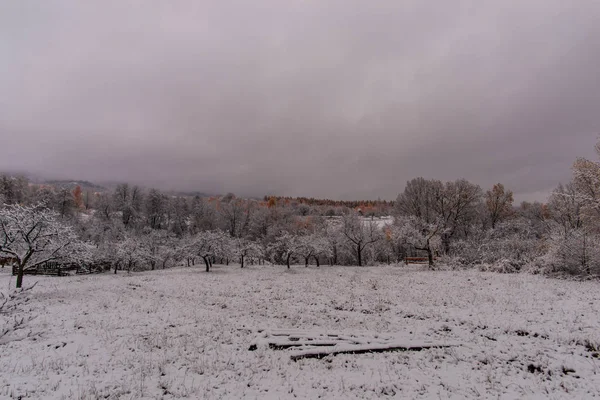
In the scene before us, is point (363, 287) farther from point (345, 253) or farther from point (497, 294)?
point (345, 253)

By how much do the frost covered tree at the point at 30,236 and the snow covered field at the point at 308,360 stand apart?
164 inches

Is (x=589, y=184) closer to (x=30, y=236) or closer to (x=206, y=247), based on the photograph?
(x=206, y=247)

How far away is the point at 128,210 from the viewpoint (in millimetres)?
76812

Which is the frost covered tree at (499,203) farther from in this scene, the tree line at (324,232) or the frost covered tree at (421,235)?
→ the frost covered tree at (421,235)

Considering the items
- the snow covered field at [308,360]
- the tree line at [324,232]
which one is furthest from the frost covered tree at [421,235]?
the snow covered field at [308,360]

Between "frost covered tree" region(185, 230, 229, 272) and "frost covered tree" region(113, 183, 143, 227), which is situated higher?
"frost covered tree" region(113, 183, 143, 227)

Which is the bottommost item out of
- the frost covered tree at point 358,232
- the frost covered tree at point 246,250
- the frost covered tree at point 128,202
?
the frost covered tree at point 246,250

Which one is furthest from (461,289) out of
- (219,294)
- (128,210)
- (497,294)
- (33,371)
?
(128,210)

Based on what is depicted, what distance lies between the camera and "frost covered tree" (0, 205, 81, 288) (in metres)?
22.3

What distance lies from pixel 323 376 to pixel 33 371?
33.2 feet

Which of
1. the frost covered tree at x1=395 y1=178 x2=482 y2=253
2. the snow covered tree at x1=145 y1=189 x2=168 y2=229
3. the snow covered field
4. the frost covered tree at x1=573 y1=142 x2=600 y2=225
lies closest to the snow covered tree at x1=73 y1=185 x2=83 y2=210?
the snow covered tree at x1=145 y1=189 x2=168 y2=229

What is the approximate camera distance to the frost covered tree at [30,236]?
22.3 m

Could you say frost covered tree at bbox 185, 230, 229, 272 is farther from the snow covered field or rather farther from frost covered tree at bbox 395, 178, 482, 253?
frost covered tree at bbox 395, 178, 482, 253

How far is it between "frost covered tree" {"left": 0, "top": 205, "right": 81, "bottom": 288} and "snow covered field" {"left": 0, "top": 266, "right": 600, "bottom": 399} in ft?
13.6
